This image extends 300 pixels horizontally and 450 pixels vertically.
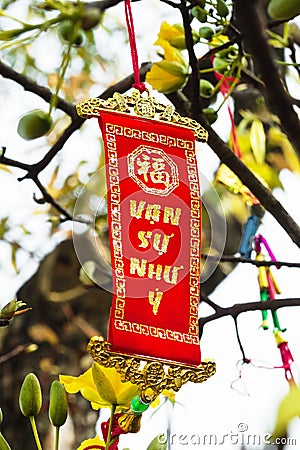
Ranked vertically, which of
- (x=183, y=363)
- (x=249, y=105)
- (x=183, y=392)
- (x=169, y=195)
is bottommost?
(x=183, y=363)

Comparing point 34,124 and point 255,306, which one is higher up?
point 34,124

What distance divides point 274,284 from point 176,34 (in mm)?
260

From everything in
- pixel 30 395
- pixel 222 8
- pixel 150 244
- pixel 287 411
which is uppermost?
pixel 222 8

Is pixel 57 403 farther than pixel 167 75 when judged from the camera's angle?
No

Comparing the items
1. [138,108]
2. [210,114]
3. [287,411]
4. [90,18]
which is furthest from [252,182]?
[287,411]

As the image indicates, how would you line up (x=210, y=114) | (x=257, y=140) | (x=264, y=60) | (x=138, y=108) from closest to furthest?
(x=264, y=60)
(x=138, y=108)
(x=210, y=114)
(x=257, y=140)

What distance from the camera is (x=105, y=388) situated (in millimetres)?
571

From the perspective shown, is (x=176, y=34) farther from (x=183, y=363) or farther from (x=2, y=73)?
(x=183, y=363)

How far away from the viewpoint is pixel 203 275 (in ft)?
2.19

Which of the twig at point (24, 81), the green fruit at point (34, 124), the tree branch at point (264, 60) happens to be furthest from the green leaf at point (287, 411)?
the twig at point (24, 81)

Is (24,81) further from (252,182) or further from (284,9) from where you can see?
(284,9)

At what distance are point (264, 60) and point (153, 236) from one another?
0.50 feet

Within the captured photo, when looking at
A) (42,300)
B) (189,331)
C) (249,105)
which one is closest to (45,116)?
(189,331)

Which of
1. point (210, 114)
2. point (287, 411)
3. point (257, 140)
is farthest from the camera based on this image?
point (257, 140)
